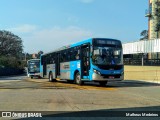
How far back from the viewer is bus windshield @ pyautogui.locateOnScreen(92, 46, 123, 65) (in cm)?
2450

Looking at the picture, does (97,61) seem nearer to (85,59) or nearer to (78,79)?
(85,59)

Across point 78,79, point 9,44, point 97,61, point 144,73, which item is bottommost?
point 78,79

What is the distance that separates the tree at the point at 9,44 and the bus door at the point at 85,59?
361 feet

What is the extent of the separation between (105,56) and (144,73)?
56.4 feet

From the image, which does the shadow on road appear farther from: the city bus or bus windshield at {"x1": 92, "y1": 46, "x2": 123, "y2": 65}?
the city bus

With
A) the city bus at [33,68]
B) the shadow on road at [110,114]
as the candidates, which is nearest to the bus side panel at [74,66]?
the shadow on road at [110,114]

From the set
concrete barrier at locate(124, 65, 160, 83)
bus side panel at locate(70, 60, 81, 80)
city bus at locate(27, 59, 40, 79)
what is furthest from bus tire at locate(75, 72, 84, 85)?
city bus at locate(27, 59, 40, 79)

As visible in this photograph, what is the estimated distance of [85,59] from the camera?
2575cm

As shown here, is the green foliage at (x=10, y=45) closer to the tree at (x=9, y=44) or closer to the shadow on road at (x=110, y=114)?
the tree at (x=9, y=44)

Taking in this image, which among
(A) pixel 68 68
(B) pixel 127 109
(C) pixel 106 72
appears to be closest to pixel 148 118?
(B) pixel 127 109

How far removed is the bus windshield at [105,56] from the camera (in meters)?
24.5

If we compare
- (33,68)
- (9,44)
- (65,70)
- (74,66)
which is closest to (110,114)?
(74,66)

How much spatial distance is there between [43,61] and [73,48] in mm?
12873

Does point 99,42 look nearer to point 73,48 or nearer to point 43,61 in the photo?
point 73,48
